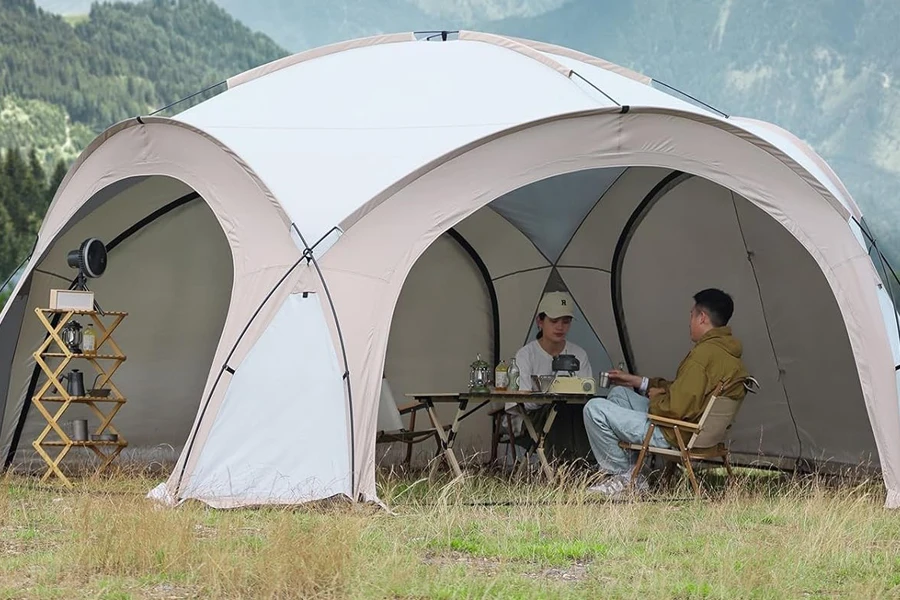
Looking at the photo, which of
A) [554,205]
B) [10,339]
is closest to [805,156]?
[554,205]

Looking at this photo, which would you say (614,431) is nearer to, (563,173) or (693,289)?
(563,173)

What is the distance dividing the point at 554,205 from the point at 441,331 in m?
1.13

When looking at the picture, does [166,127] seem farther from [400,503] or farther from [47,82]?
[47,82]

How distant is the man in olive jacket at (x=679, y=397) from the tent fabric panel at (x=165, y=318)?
9.35ft

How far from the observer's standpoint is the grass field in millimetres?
4109

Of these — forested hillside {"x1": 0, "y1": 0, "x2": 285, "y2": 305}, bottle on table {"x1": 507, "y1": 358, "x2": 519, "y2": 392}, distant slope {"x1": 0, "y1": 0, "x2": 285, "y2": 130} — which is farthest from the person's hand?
distant slope {"x1": 0, "y1": 0, "x2": 285, "y2": 130}

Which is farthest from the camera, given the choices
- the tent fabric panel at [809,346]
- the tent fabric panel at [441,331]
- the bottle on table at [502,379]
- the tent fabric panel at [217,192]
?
the tent fabric panel at [441,331]

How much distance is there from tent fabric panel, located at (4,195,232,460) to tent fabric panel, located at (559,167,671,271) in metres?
2.34

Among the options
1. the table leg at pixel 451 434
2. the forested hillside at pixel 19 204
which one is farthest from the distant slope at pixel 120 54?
the table leg at pixel 451 434

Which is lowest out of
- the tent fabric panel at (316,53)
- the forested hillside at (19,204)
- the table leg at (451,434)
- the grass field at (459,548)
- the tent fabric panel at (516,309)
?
the grass field at (459,548)

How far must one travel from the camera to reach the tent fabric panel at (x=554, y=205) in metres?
8.27

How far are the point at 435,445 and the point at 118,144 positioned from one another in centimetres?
292

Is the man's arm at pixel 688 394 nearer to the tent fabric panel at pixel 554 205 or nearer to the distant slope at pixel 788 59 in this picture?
the tent fabric panel at pixel 554 205

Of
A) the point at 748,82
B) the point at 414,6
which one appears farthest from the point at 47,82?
the point at 748,82
